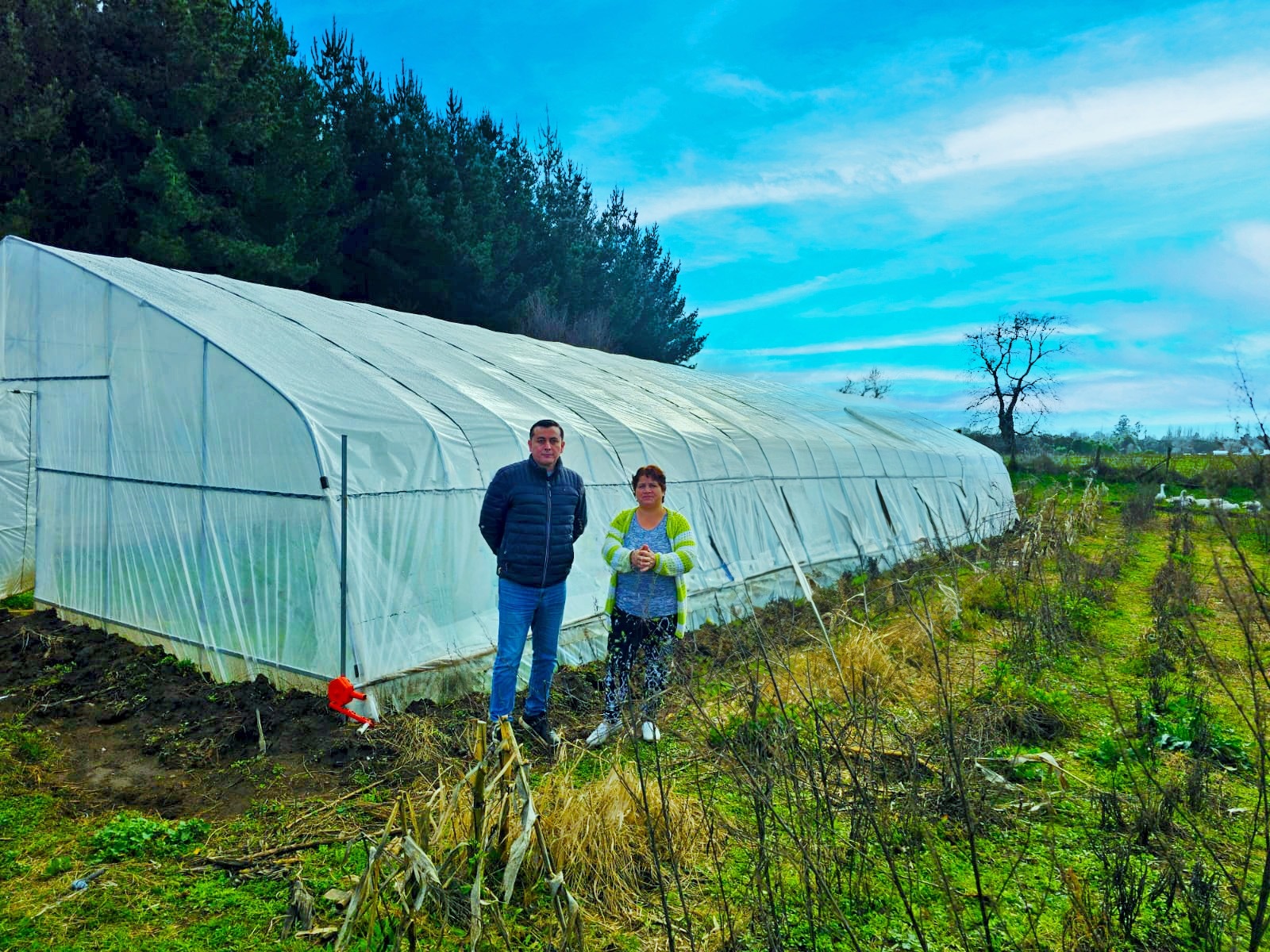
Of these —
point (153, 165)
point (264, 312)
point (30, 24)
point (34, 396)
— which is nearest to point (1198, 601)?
point (264, 312)

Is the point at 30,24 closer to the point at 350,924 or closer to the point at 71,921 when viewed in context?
the point at 71,921

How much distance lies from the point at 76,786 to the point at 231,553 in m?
1.92

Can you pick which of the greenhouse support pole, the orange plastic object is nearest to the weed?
the greenhouse support pole

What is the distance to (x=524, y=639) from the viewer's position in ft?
16.4

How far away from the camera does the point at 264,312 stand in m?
7.95

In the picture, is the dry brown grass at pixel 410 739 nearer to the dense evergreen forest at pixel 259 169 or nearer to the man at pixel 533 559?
the man at pixel 533 559

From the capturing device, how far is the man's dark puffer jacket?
4973 millimetres

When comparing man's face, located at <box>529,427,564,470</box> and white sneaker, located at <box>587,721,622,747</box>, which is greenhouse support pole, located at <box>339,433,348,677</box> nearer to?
man's face, located at <box>529,427,564,470</box>

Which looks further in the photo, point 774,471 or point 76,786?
point 774,471

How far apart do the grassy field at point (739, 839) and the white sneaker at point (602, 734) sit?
7 cm

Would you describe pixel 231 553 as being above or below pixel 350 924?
above

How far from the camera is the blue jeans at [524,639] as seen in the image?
5000 millimetres

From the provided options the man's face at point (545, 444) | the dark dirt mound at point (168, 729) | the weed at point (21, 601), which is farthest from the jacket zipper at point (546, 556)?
the weed at point (21, 601)

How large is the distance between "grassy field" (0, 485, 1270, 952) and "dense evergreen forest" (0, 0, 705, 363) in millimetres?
11906
